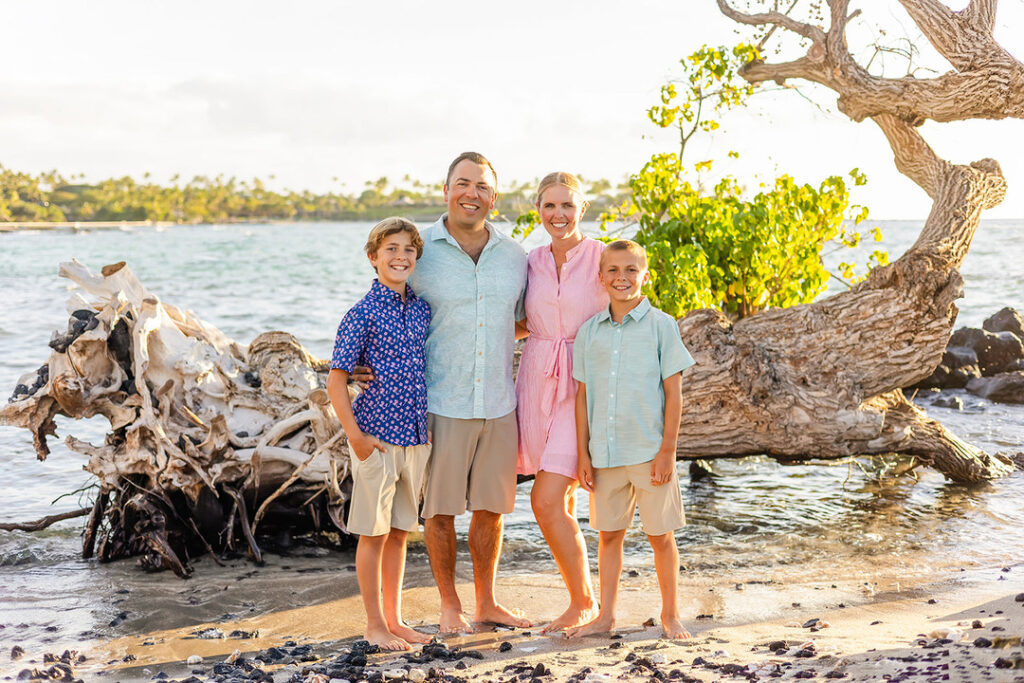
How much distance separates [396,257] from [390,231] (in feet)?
0.43

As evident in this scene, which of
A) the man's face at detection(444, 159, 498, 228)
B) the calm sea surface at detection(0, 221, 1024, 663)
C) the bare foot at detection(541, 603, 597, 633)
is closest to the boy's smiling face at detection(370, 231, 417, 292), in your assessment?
the man's face at detection(444, 159, 498, 228)

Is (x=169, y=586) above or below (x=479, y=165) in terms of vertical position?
below

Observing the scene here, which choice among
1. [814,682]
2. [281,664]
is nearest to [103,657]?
[281,664]

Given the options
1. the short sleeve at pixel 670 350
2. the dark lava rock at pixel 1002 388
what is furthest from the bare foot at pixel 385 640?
the dark lava rock at pixel 1002 388

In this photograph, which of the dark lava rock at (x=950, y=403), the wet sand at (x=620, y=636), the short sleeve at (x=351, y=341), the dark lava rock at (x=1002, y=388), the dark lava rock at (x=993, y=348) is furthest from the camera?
the dark lava rock at (x=993, y=348)

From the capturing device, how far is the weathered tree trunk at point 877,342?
688 cm

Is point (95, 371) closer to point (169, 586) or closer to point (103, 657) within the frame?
point (169, 586)

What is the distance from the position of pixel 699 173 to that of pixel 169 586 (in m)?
5.73

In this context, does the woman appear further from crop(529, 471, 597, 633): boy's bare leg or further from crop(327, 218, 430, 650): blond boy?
crop(327, 218, 430, 650): blond boy

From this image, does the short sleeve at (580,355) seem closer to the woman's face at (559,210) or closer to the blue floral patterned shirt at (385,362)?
the woman's face at (559,210)

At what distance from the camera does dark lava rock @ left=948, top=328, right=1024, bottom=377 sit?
579 inches

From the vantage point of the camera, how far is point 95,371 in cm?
650

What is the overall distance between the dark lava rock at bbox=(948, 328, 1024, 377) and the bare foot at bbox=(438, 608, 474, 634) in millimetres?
12413

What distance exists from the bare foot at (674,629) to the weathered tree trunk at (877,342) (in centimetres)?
252
